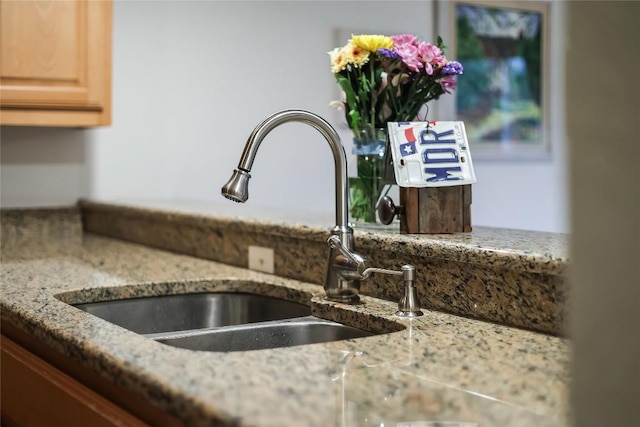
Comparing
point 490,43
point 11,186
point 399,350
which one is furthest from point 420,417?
point 490,43

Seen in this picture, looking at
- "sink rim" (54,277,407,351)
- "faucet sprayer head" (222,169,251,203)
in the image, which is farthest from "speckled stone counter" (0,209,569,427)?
"faucet sprayer head" (222,169,251,203)

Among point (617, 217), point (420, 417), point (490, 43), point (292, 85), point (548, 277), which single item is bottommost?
point (420, 417)

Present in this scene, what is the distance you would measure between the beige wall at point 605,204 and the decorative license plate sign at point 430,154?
94 centimetres

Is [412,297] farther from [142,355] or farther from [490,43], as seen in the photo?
[490,43]

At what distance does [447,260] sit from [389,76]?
449 millimetres

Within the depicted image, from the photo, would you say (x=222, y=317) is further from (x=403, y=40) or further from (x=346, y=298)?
(x=403, y=40)

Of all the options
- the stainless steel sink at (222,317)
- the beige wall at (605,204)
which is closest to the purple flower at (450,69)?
the stainless steel sink at (222,317)

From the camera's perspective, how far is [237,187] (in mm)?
1456

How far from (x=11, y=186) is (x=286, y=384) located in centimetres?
215

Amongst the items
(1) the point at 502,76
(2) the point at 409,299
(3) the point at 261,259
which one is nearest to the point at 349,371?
→ (2) the point at 409,299

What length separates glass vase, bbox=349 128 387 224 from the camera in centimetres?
178

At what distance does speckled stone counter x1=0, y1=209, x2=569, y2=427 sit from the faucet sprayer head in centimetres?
28

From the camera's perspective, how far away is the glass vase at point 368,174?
1.78 metres

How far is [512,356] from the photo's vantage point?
3.87 ft
